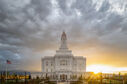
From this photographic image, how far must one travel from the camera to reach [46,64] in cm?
7512

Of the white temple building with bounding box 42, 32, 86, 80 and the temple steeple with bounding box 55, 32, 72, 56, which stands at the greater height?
the temple steeple with bounding box 55, 32, 72, 56

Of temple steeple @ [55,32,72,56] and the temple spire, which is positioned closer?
temple steeple @ [55,32,72,56]

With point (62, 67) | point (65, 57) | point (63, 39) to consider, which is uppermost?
point (63, 39)

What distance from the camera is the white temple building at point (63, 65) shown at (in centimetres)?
6352

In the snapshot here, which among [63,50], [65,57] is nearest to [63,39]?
[63,50]

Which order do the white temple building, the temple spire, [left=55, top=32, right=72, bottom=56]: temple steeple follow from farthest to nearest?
1. the temple spire
2. [left=55, top=32, right=72, bottom=56]: temple steeple
3. the white temple building

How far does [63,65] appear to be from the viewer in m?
68.7

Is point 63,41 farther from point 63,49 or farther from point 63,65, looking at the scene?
point 63,65

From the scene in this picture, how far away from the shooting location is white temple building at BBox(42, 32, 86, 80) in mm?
63516

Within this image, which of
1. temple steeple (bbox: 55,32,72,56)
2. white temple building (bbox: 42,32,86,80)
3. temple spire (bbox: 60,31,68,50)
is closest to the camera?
white temple building (bbox: 42,32,86,80)

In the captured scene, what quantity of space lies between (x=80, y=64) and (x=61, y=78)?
59.4ft

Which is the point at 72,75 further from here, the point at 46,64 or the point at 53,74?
the point at 46,64

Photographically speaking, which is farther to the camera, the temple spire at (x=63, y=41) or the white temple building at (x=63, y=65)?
the temple spire at (x=63, y=41)

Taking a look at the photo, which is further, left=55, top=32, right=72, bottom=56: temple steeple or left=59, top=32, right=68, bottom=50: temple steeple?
left=59, top=32, right=68, bottom=50: temple steeple
